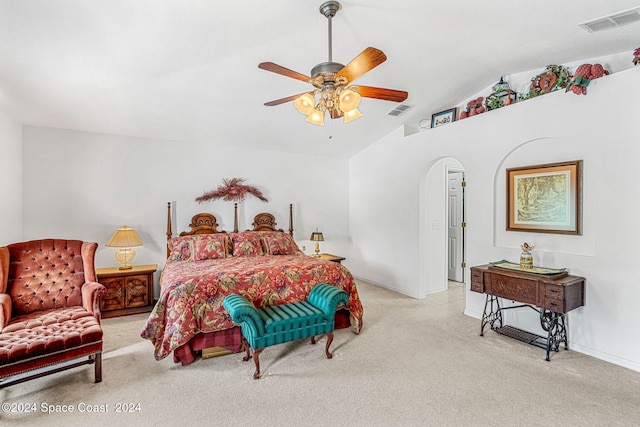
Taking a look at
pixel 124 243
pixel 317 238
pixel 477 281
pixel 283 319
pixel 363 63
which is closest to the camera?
pixel 363 63

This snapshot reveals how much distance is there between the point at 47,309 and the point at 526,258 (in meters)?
4.98

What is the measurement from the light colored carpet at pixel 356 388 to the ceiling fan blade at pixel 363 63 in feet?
8.13

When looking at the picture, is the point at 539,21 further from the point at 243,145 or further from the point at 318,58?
the point at 243,145

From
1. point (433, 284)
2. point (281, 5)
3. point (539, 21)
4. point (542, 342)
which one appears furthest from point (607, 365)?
point (281, 5)

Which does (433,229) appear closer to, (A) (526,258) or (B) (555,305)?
(A) (526,258)

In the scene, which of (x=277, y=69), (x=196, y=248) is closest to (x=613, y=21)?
(x=277, y=69)

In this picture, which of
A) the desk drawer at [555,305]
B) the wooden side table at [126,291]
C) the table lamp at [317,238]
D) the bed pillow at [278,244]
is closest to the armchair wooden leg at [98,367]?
the wooden side table at [126,291]

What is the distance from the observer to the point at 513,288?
3350mm

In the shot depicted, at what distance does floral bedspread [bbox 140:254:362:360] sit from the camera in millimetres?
2916

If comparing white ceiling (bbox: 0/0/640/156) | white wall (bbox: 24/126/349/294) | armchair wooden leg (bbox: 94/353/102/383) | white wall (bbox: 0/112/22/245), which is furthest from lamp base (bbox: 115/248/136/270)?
armchair wooden leg (bbox: 94/353/102/383)

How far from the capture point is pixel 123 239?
426 centimetres

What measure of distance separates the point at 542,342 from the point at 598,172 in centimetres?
186

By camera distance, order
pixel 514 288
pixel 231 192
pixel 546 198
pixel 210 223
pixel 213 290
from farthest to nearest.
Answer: pixel 231 192, pixel 210 223, pixel 546 198, pixel 514 288, pixel 213 290

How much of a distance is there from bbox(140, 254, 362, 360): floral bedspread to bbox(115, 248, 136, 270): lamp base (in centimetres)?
84
